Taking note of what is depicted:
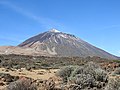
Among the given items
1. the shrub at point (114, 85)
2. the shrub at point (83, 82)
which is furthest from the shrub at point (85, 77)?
the shrub at point (114, 85)

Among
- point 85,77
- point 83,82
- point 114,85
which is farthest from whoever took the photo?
point 85,77

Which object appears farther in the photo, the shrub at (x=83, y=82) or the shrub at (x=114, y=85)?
the shrub at (x=83, y=82)

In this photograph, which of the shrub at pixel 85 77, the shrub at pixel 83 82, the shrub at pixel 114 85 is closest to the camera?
the shrub at pixel 114 85

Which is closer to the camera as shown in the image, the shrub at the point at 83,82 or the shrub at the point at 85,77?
the shrub at the point at 83,82

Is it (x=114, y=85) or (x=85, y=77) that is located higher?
(x=85, y=77)

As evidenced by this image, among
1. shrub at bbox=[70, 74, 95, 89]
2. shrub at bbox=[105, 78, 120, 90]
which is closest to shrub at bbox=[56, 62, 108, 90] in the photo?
shrub at bbox=[70, 74, 95, 89]

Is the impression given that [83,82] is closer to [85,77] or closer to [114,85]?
[85,77]

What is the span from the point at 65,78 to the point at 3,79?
149 inches

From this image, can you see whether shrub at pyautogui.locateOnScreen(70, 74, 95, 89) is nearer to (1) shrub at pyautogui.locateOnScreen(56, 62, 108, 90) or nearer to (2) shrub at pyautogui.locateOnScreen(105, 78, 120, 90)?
(1) shrub at pyautogui.locateOnScreen(56, 62, 108, 90)

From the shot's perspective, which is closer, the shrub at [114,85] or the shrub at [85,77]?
the shrub at [114,85]

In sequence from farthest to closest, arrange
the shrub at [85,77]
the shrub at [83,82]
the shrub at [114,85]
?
the shrub at [85,77], the shrub at [83,82], the shrub at [114,85]

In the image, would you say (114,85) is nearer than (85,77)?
Yes

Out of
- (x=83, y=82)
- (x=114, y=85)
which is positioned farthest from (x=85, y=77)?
Result: (x=114, y=85)

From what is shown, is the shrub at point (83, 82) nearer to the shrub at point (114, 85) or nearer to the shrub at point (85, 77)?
the shrub at point (85, 77)
